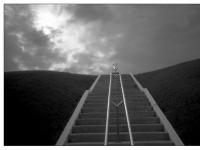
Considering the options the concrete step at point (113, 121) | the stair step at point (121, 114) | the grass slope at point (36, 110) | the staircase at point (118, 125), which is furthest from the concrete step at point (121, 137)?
the stair step at point (121, 114)

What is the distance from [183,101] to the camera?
8.41 m

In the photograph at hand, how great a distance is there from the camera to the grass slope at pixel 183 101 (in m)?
6.61

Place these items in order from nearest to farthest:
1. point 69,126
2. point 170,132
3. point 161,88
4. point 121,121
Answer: point 170,132, point 69,126, point 121,121, point 161,88

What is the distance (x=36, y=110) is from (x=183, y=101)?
5206mm

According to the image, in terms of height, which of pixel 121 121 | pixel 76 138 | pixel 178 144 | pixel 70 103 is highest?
pixel 70 103

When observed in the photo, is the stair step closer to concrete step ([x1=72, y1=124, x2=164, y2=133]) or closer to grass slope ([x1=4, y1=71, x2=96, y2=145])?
grass slope ([x1=4, y1=71, x2=96, y2=145])

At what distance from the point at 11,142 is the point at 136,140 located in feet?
11.6

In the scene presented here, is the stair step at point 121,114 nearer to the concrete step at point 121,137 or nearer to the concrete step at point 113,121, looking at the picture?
the concrete step at point 113,121

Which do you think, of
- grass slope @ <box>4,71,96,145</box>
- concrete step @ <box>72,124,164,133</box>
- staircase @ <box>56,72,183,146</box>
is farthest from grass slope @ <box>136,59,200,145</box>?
grass slope @ <box>4,71,96,145</box>

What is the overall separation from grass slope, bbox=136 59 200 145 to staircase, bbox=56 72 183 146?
0.49 meters

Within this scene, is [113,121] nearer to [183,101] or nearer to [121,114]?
[121,114]

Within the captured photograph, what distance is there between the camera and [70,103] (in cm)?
902

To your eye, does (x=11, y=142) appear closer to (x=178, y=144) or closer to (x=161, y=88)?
(x=178, y=144)
